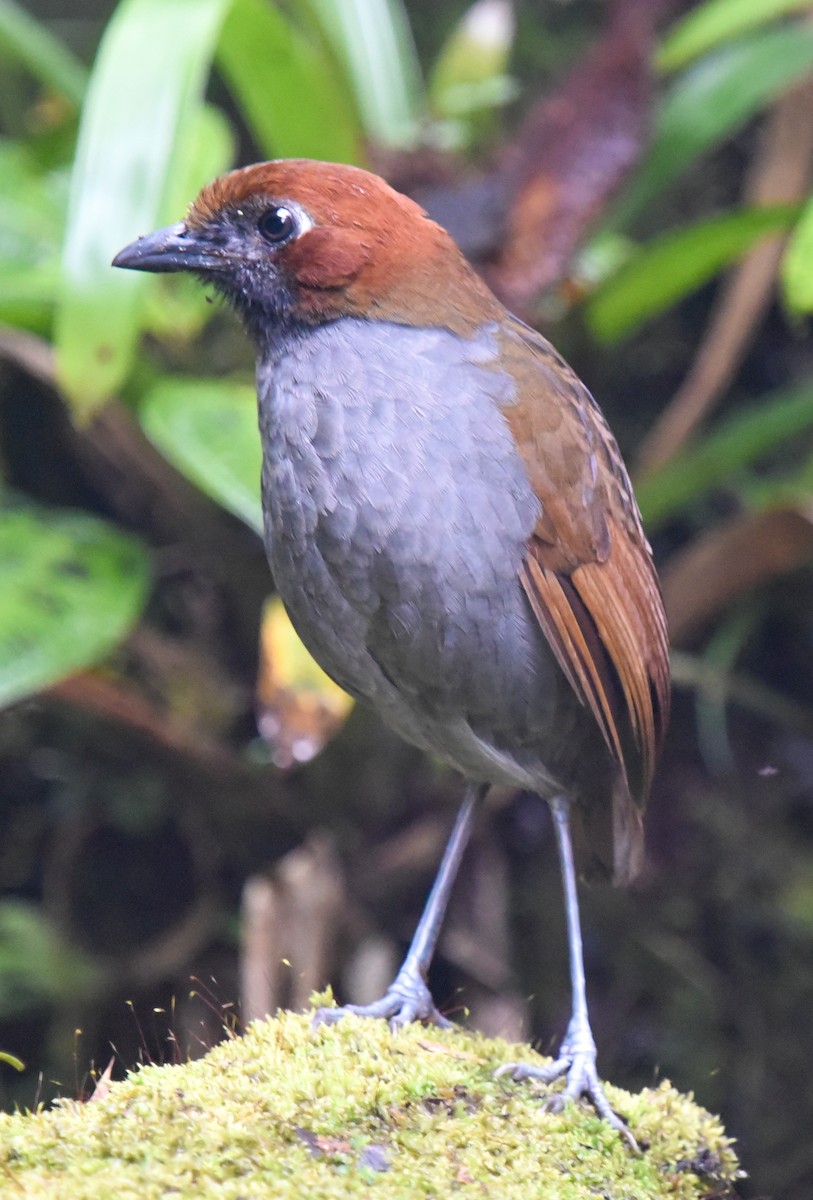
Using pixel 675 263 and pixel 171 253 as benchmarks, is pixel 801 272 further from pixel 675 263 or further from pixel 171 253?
pixel 171 253

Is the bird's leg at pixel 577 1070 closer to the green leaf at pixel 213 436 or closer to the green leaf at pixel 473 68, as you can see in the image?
the green leaf at pixel 213 436

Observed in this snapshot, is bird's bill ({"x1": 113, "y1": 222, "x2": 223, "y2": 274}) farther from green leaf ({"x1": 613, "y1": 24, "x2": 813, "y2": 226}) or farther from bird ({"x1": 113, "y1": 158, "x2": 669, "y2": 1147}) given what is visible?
green leaf ({"x1": 613, "y1": 24, "x2": 813, "y2": 226})

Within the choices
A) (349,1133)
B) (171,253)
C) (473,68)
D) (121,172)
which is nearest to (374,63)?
(473,68)

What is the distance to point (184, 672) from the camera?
4.18m

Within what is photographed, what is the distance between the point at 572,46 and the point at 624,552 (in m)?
3.54

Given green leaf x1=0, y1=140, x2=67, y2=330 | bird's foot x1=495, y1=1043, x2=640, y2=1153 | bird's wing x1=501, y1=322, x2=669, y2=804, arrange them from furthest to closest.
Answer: green leaf x1=0, y1=140, x2=67, y2=330 < bird's wing x1=501, y1=322, x2=669, y2=804 < bird's foot x1=495, y1=1043, x2=640, y2=1153

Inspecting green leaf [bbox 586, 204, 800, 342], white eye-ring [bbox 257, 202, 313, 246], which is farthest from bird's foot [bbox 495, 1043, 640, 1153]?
green leaf [bbox 586, 204, 800, 342]

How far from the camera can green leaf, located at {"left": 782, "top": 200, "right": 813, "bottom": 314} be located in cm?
295

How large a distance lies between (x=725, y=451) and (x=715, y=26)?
128cm

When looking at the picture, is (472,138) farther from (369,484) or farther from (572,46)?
(369,484)

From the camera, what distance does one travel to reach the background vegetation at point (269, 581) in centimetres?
340

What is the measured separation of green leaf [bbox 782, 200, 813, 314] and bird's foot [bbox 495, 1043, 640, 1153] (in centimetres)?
163

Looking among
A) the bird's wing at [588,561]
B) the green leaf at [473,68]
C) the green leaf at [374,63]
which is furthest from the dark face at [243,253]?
the green leaf at [473,68]

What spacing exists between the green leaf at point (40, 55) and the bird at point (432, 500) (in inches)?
70.6
